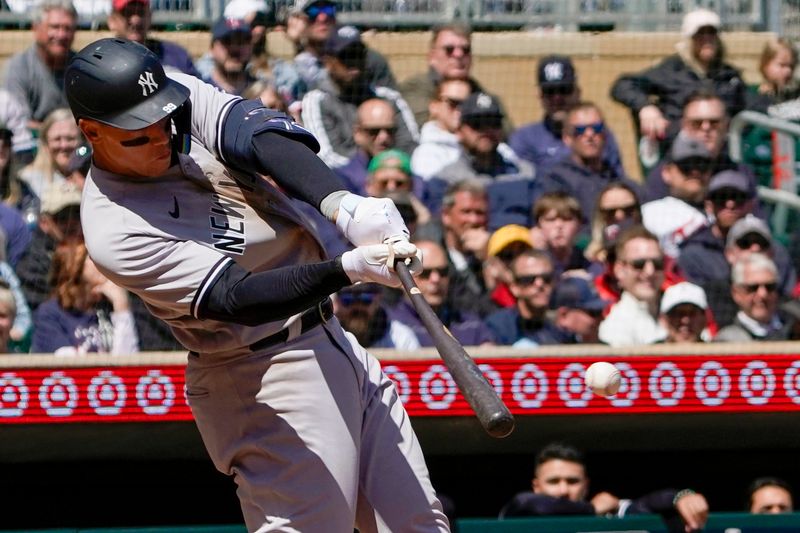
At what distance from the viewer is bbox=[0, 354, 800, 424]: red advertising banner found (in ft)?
14.8

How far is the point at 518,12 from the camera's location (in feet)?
19.5

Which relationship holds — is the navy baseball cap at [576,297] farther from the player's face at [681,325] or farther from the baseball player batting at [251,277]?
the baseball player batting at [251,277]

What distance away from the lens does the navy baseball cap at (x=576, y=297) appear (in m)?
4.81

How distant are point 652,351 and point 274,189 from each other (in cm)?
207

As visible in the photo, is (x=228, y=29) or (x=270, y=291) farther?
(x=228, y=29)

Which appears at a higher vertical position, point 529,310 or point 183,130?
point 183,130

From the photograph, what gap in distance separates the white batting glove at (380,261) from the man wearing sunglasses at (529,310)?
2.29 metres

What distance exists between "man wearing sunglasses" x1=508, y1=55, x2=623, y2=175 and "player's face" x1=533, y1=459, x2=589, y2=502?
1232 mm

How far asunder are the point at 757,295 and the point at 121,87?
2961 mm

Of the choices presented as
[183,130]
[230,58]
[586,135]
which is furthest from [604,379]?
[230,58]

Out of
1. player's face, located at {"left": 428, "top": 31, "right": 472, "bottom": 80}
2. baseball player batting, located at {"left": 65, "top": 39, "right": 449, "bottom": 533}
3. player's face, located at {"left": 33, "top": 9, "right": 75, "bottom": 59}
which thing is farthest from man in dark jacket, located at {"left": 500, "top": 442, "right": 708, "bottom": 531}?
player's face, located at {"left": 33, "top": 9, "right": 75, "bottom": 59}

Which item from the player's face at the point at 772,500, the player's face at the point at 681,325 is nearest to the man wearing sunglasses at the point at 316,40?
the player's face at the point at 681,325

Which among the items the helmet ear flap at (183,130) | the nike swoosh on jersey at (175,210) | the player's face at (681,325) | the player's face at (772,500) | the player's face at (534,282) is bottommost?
the player's face at (772,500)

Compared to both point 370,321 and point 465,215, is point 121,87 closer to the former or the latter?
point 370,321
